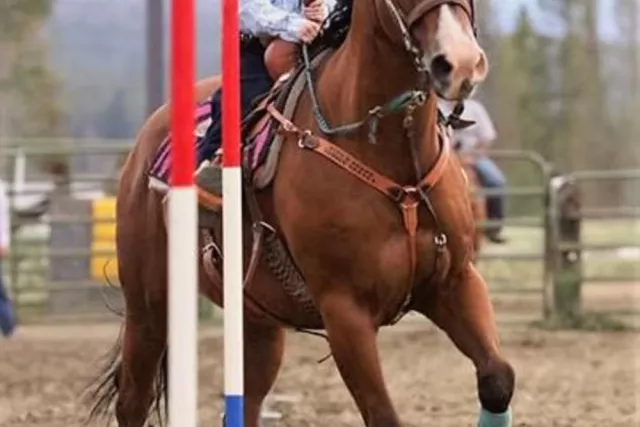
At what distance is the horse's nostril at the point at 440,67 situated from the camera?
4.45m

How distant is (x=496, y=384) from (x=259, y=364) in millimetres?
1720

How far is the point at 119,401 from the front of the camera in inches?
275

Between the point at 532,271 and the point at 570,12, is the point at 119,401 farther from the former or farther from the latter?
the point at 570,12

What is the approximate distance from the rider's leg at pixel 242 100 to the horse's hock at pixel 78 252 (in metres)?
8.13

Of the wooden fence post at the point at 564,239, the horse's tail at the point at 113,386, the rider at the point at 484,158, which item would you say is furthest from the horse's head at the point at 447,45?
the rider at the point at 484,158

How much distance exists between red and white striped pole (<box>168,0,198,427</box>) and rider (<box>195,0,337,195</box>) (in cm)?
218

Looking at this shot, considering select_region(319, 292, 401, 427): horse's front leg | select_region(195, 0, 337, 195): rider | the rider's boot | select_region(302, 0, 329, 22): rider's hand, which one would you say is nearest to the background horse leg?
the rider's boot

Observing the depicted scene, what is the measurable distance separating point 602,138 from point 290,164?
14807mm

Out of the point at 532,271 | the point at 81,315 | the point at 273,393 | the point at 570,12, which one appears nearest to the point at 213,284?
the point at 273,393

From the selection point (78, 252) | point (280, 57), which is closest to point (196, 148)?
point (280, 57)

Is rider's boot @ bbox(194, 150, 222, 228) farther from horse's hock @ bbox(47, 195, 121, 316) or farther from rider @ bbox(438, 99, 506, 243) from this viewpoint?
horse's hock @ bbox(47, 195, 121, 316)

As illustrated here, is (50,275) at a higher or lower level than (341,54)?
lower

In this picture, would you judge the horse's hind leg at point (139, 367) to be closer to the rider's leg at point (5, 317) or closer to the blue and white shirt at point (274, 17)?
the blue and white shirt at point (274, 17)

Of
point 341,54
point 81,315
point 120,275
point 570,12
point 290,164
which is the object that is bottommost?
point 81,315
